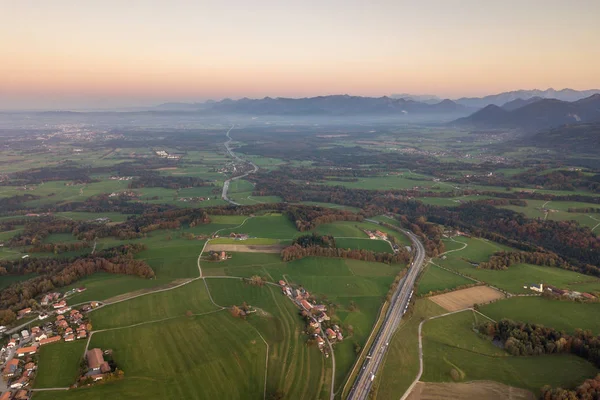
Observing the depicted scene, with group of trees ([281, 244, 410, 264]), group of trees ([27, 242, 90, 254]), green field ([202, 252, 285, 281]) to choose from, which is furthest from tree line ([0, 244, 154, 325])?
group of trees ([281, 244, 410, 264])

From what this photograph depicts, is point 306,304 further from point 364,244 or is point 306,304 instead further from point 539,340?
point 539,340

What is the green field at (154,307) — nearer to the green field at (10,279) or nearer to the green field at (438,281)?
the green field at (10,279)

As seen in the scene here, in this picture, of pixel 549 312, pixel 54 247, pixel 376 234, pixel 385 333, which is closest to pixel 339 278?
pixel 385 333

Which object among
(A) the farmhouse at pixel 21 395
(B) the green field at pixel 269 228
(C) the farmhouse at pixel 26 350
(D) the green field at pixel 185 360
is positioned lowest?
(D) the green field at pixel 185 360

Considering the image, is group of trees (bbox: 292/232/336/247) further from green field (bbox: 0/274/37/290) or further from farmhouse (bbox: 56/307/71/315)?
green field (bbox: 0/274/37/290)

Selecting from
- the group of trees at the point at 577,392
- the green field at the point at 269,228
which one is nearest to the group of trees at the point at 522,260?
the group of trees at the point at 577,392

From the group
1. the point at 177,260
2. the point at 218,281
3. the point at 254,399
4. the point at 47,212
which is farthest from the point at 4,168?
the point at 254,399
